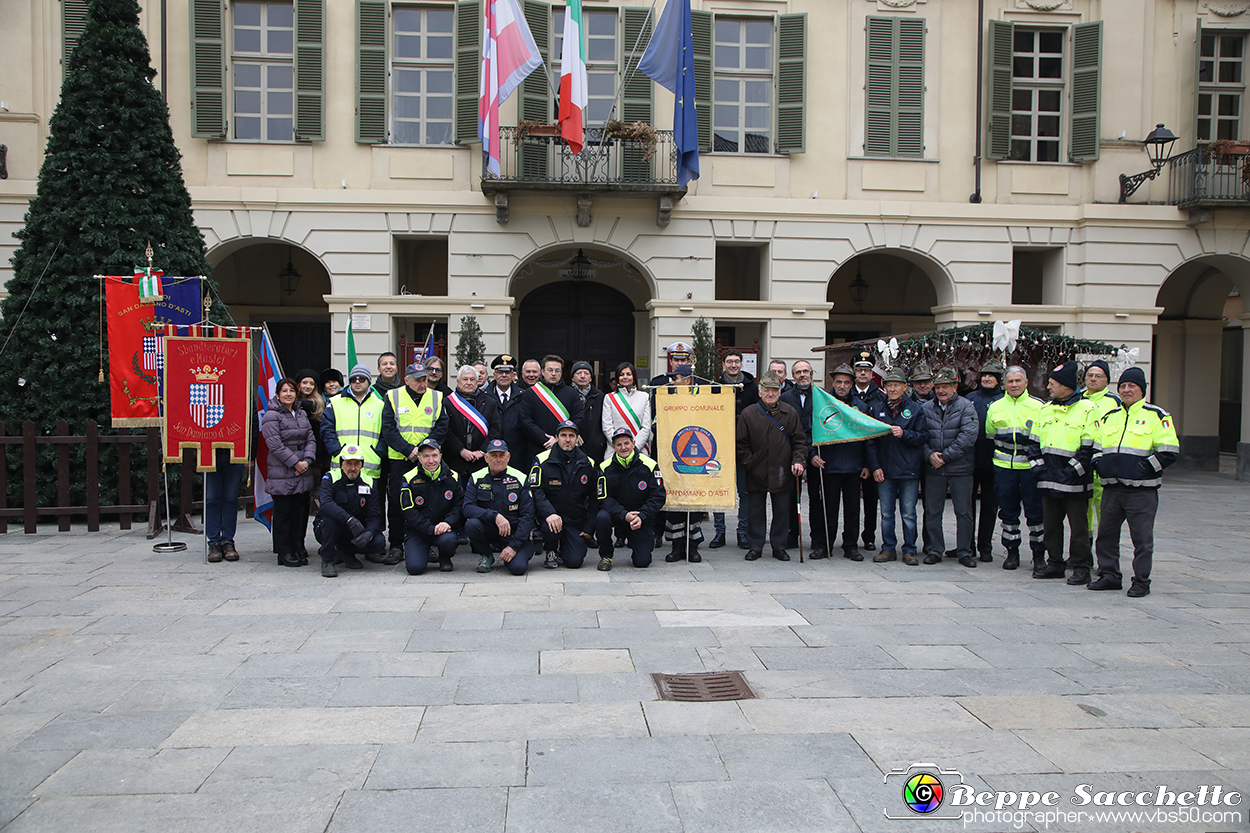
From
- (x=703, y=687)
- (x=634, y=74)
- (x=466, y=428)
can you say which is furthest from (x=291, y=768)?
(x=634, y=74)

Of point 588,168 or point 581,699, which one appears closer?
point 581,699

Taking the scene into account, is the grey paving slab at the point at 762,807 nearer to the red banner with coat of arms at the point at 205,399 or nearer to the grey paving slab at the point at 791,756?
the grey paving slab at the point at 791,756

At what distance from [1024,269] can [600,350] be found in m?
10.2

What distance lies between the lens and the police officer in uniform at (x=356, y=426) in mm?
8312

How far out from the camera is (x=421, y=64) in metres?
16.3

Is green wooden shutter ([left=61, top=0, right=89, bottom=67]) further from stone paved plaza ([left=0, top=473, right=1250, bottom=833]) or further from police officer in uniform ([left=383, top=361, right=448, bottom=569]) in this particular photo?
police officer in uniform ([left=383, top=361, right=448, bottom=569])

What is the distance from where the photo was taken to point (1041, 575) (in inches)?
317

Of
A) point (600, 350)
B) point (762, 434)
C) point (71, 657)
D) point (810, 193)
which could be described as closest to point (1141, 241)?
point (810, 193)

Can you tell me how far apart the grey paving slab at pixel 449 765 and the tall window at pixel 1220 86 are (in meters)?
19.7

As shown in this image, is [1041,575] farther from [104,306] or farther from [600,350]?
[600,350]

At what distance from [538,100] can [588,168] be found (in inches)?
64.2

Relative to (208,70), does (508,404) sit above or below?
below

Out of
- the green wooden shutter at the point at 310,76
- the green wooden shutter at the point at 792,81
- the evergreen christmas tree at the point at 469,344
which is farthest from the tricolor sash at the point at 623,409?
the green wooden shutter at the point at 310,76

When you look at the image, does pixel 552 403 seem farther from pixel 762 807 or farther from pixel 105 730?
pixel 762 807
